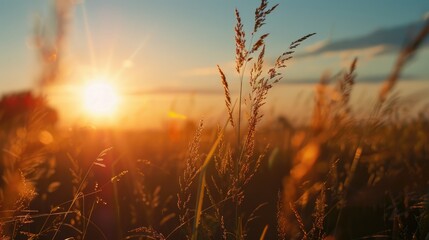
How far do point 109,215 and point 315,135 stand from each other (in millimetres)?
1951

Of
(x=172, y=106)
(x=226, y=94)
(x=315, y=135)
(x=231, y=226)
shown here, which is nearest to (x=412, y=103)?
(x=315, y=135)

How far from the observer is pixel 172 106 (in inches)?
197

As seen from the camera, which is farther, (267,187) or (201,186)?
(267,187)

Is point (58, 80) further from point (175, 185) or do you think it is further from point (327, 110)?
point (175, 185)

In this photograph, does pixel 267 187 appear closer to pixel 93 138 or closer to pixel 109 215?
pixel 109 215

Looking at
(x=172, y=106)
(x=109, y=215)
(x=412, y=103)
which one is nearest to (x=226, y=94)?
(x=412, y=103)

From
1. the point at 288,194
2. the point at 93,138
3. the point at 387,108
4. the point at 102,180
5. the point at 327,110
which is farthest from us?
the point at 93,138

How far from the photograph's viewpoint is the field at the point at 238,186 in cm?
171

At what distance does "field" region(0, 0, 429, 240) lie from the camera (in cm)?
171

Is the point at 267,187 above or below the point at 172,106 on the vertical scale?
below

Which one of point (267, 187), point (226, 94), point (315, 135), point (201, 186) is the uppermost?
point (226, 94)

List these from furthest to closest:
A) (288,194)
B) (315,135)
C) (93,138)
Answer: (93,138)
(315,135)
(288,194)

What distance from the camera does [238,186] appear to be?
175cm

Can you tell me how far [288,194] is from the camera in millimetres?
1482
